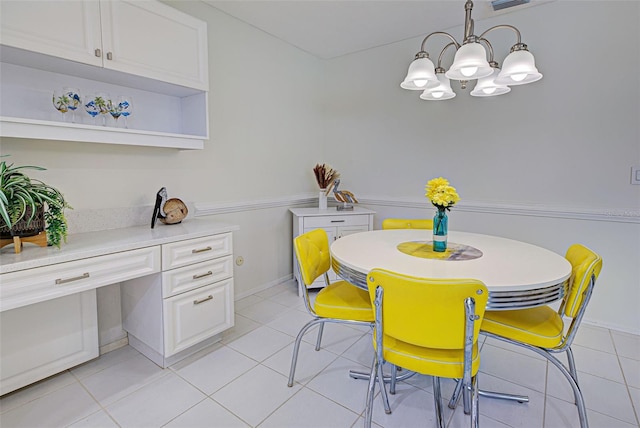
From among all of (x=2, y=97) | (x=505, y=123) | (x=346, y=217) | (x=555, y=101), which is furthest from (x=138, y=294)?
(x=555, y=101)

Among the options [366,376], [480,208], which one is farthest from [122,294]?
[480,208]

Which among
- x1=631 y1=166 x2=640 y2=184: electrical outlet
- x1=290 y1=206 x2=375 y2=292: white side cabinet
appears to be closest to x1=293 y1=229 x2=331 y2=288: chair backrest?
x1=290 y1=206 x2=375 y2=292: white side cabinet

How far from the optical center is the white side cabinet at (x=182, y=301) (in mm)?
1953

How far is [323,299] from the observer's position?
182cm

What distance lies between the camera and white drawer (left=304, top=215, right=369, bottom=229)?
3135 millimetres

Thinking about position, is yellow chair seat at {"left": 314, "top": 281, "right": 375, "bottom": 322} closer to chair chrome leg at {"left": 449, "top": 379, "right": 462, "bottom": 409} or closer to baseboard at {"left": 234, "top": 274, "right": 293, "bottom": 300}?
chair chrome leg at {"left": 449, "top": 379, "right": 462, "bottom": 409}

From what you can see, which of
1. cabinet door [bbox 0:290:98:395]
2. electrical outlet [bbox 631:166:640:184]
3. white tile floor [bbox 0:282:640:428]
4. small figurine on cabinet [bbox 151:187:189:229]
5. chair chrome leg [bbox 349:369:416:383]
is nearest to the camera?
white tile floor [bbox 0:282:640:428]

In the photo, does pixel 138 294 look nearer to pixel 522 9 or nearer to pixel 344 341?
pixel 344 341

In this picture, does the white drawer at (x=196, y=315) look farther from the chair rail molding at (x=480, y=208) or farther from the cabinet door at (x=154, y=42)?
the cabinet door at (x=154, y=42)

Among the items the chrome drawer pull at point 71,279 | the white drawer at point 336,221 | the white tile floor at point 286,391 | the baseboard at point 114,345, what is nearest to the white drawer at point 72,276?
the chrome drawer pull at point 71,279

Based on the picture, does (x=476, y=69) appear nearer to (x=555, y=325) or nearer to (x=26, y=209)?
(x=555, y=325)

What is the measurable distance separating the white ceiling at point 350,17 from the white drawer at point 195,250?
A: 6.02 feet

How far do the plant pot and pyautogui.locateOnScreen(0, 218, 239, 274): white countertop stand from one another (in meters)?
0.08

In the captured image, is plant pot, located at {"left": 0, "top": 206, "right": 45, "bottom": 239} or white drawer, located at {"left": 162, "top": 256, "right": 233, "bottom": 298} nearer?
plant pot, located at {"left": 0, "top": 206, "right": 45, "bottom": 239}
